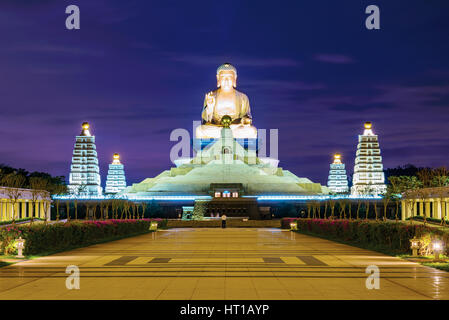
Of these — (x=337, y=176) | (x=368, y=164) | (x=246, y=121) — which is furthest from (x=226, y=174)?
(x=337, y=176)

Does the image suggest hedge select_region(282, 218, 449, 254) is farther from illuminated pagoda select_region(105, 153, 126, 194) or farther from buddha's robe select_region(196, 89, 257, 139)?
illuminated pagoda select_region(105, 153, 126, 194)

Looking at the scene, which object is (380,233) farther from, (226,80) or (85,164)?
(226,80)

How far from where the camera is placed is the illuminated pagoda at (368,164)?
84562mm

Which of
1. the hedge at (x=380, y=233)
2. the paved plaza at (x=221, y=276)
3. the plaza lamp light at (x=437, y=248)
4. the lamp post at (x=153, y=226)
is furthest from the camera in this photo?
the lamp post at (x=153, y=226)

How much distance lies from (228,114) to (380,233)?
69.1 meters

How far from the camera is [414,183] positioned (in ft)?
241

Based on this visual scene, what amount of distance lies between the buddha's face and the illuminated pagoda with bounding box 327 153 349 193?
80.5 feet

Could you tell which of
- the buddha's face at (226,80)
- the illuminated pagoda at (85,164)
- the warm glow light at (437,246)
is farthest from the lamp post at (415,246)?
the buddha's face at (226,80)

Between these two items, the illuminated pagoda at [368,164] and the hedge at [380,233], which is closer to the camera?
the hedge at [380,233]

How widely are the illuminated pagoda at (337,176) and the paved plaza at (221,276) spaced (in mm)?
82081

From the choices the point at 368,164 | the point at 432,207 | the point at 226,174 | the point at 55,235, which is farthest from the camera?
the point at 368,164

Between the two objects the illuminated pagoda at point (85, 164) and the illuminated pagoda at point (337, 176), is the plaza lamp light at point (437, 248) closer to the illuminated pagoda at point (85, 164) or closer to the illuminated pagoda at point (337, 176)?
the illuminated pagoda at point (85, 164)

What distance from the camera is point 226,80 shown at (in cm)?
9406
